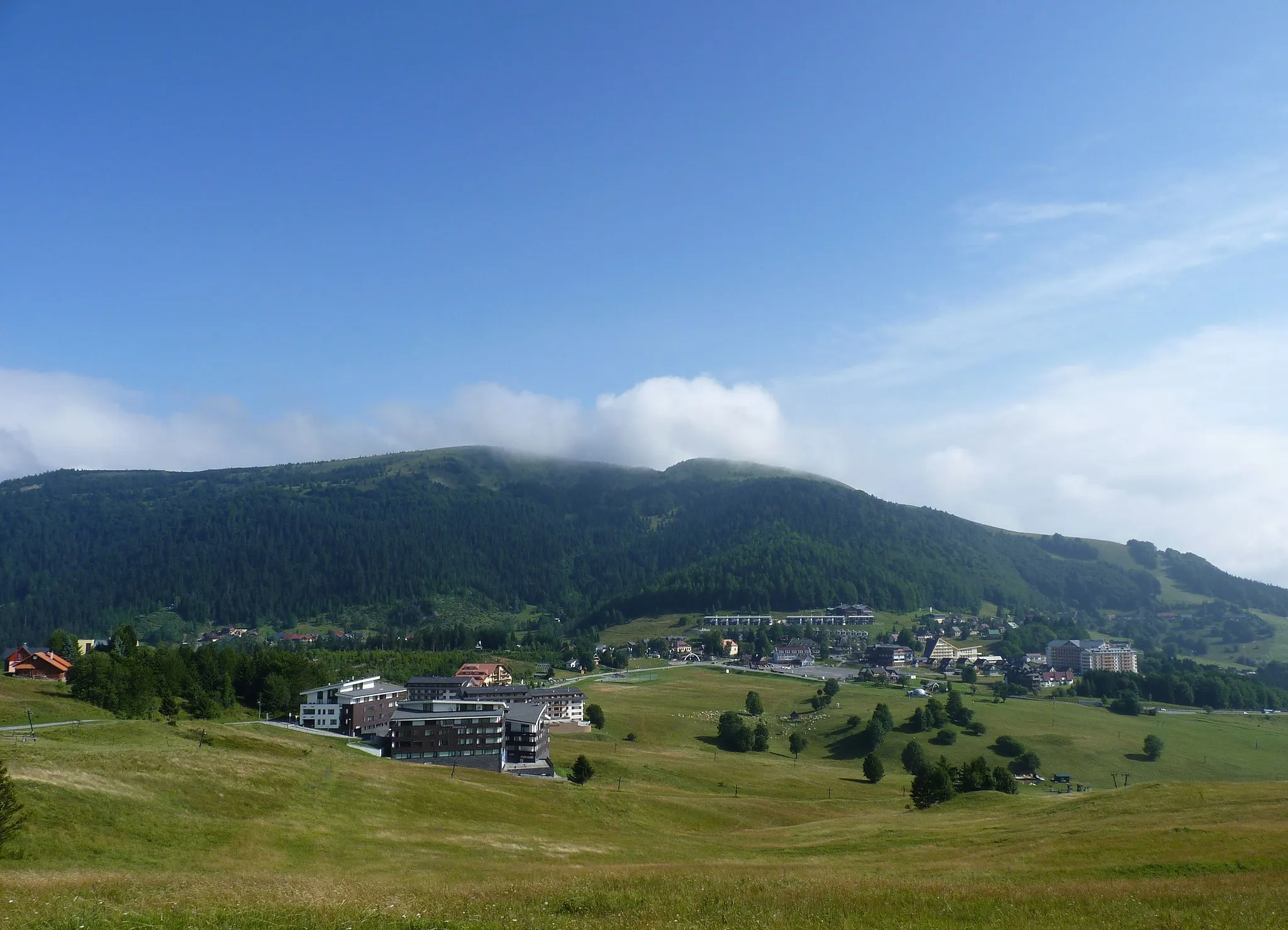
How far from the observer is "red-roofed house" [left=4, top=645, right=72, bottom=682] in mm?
132875

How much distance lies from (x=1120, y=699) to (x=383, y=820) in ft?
591

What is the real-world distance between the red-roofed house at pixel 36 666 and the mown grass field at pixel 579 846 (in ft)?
182

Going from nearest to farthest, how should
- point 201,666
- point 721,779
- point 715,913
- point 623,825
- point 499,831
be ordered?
point 715,913 → point 499,831 → point 623,825 → point 721,779 → point 201,666

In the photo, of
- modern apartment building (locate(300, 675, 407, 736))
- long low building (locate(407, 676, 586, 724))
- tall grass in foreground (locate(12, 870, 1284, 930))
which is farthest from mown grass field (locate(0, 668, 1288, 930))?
long low building (locate(407, 676, 586, 724))

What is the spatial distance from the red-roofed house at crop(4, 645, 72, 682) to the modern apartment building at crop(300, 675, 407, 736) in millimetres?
46198

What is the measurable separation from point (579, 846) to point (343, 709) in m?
71.0

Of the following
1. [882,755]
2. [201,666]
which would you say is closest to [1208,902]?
[882,755]

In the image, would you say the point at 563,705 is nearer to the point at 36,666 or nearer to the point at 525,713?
the point at 525,713

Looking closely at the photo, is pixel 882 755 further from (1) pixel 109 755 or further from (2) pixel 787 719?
(1) pixel 109 755

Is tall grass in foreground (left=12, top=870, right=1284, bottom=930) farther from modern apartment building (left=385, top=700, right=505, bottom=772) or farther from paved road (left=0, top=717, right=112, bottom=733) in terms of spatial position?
modern apartment building (left=385, top=700, right=505, bottom=772)

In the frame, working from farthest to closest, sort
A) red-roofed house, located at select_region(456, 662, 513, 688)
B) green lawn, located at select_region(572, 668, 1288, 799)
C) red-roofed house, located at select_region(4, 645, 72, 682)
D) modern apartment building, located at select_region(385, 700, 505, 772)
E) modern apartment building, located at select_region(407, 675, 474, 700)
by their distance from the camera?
1. red-roofed house, located at select_region(456, 662, 513, 688)
2. modern apartment building, located at select_region(407, 675, 474, 700)
3. red-roofed house, located at select_region(4, 645, 72, 682)
4. green lawn, located at select_region(572, 668, 1288, 799)
5. modern apartment building, located at select_region(385, 700, 505, 772)

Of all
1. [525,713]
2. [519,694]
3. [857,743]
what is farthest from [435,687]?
[857,743]

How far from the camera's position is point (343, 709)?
12088 centimetres

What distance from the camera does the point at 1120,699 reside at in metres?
185
